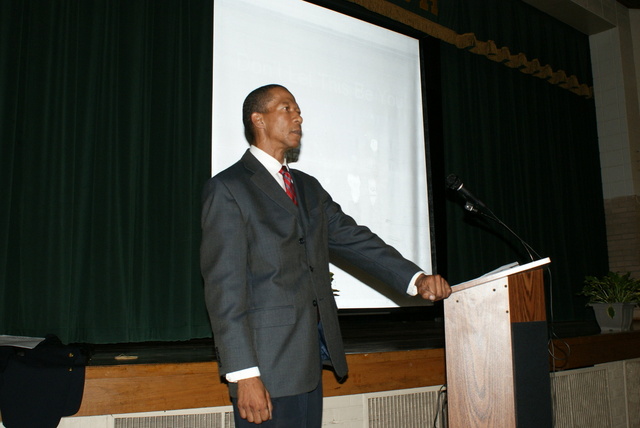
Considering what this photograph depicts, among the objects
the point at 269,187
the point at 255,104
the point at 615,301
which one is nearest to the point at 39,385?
the point at 269,187

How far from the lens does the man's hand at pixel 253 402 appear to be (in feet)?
4.97

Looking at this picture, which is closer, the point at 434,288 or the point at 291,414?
the point at 291,414

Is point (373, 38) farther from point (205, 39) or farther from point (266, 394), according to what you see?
point (266, 394)

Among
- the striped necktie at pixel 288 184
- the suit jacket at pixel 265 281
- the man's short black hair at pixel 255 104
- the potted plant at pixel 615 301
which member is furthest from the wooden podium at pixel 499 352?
the potted plant at pixel 615 301

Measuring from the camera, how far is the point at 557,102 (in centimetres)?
615

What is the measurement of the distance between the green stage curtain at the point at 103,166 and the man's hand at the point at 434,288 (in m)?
1.95

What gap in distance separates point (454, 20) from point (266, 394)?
436cm

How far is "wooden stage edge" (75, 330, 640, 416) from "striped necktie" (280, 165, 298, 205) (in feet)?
2.89

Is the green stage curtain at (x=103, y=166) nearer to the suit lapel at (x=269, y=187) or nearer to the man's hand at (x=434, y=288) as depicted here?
the suit lapel at (x=269, y=187)

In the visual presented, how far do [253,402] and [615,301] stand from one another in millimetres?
4187

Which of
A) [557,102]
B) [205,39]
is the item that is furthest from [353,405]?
[557,102]

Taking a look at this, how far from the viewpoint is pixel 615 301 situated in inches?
187

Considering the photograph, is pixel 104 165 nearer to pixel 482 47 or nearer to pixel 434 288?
pixel 434 288

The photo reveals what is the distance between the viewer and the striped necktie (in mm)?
1886
